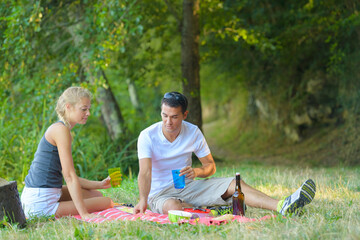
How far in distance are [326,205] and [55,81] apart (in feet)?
19.0

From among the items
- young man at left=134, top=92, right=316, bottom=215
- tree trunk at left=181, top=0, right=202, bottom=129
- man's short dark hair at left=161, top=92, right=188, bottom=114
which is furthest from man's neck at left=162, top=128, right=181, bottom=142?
tree trunk at left=181, top=0, right=202, bottom=129

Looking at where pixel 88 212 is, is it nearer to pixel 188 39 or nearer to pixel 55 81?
pixel 55 81

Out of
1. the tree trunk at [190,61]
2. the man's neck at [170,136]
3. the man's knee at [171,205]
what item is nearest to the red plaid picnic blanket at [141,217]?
the man's knee at [171,205]

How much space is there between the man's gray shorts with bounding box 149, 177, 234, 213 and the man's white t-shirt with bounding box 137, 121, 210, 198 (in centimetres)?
9

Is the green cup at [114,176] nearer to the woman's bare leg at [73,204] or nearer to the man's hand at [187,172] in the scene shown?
the woman's bare leg at [73,204]

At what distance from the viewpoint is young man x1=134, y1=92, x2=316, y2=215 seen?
14.0 ft

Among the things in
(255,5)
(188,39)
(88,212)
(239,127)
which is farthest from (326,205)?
(239,127)

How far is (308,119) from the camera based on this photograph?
47.8 feet

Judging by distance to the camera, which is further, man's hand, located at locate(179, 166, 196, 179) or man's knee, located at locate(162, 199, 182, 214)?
man's knee, located at locate(162, 199, 182, 214)


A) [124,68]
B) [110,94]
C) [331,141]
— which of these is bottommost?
[331,141]

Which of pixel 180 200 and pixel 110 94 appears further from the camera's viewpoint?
pixel 110 94

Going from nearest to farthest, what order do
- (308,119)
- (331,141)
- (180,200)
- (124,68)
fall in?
(180,200) → (124,68) → (331,141) → (308,119)

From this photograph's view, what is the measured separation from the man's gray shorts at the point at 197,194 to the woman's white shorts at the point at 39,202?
3.40 feet

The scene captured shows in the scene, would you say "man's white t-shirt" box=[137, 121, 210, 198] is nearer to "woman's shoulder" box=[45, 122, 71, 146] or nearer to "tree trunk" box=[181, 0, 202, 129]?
"woman's shoulder" box=[45, 122, 71, 146]
